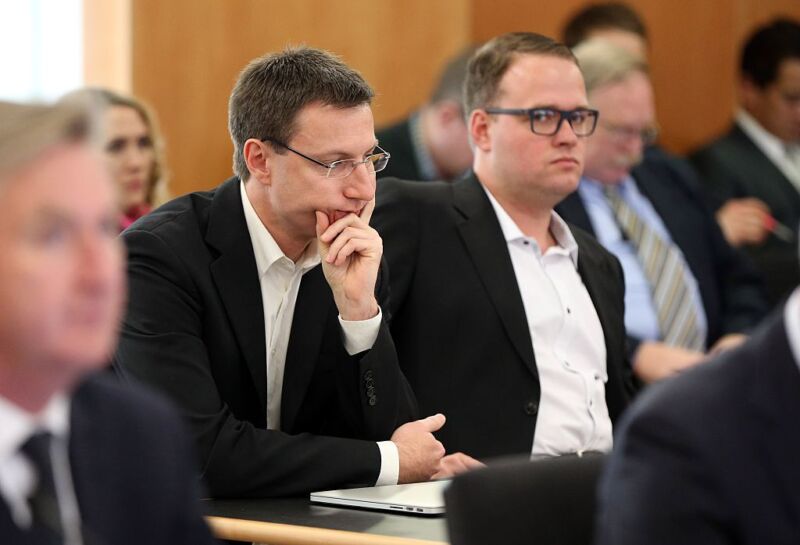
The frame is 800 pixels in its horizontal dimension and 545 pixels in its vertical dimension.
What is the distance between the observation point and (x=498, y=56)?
11.6ft

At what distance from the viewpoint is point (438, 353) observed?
314cm

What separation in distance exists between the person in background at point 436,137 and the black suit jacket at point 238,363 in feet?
7.93

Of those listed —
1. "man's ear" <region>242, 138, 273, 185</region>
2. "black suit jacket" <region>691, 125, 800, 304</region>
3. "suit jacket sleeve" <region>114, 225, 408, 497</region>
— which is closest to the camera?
"suit jacket sleeve" <region>114, 225, 408, 497</region>

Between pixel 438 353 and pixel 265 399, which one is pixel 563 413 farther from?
pixel 265 399

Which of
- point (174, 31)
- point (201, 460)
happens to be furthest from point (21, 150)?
point (174, 31)

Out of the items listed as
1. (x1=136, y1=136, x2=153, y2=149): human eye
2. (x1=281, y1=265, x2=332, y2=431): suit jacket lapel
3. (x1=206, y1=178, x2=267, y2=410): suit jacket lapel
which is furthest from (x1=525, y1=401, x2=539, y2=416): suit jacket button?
(x1=136, y1=136, x2=153, y2=149): human eye

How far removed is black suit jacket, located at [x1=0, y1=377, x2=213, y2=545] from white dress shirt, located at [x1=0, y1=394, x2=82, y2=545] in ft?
0.14

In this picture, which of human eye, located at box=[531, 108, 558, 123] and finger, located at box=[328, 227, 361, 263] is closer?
finger, located at box=[328, 227, 361, 263]

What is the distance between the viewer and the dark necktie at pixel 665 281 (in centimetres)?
439

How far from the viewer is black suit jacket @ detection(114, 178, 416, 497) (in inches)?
98.3

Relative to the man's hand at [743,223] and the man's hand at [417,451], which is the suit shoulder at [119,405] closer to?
the man's hand at [417,451]

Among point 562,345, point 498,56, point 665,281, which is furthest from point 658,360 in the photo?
point 498,56

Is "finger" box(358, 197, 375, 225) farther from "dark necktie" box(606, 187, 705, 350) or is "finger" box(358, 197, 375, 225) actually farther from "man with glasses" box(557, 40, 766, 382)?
"dark necktie" box(606, 187, 705, 350)

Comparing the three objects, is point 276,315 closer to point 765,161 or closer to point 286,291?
point 286,291
